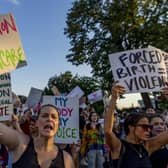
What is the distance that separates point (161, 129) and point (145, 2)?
29377mm

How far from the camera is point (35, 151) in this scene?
11.1ft

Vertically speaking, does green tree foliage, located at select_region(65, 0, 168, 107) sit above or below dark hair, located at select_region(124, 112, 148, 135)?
above

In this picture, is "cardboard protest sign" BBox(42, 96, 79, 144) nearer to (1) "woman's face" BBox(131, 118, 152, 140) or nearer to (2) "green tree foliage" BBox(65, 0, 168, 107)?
(1) "woman's face" BBox(131, 118, 152, 140)

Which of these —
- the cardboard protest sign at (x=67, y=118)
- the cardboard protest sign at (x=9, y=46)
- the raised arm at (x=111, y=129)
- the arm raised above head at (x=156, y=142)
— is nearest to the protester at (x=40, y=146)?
the raised arm at (x=111, y=129)

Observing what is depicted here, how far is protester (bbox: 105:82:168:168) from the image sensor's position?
425 centimetres

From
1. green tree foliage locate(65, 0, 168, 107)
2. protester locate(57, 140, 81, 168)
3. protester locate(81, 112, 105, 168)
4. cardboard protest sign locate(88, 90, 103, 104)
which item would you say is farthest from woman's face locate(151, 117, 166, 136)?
green tree foliage locate(65, 0, 168, 107)

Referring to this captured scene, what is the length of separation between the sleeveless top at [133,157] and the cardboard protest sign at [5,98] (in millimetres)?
2332

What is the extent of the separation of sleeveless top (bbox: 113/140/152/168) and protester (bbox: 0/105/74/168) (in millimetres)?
863

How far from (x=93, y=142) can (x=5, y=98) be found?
461cm

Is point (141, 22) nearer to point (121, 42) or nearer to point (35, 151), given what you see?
point (121, 42)

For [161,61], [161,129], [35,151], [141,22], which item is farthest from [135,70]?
[141,22]

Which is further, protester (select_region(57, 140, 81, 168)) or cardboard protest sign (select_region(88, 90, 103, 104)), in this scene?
cardboard protest sign (select_region(88, 90, 103, 104))

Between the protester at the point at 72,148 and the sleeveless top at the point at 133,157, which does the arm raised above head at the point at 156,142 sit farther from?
the protester at the point at 72,148

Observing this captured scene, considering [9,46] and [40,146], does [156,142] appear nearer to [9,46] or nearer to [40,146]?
[40,146]
